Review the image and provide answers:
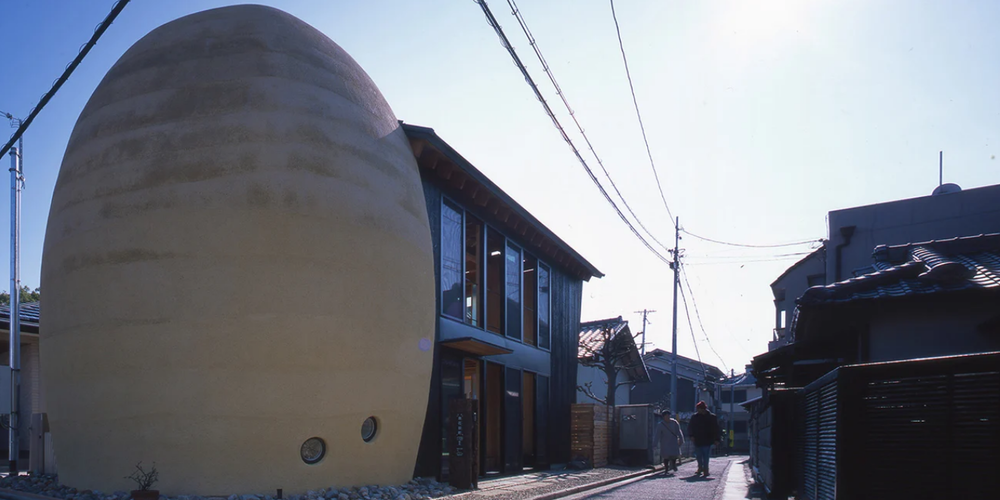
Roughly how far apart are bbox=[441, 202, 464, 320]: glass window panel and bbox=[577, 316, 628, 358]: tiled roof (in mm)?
13991

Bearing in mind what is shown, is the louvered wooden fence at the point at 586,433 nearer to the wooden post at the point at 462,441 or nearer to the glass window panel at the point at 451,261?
the glass window panel at the point at 451,261

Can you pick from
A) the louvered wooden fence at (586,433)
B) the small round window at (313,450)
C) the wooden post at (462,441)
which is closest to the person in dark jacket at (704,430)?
the louvered wooden fence at (586,433)

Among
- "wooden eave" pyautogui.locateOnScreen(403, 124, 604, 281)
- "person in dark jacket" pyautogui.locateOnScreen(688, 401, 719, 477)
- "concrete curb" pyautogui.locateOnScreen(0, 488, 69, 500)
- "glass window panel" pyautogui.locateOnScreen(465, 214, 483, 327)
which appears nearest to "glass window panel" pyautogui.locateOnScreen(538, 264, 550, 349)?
"wooden eave" pyautogui.locateOnScreen(403, 124, 604, 281)

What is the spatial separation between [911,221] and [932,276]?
13.6m

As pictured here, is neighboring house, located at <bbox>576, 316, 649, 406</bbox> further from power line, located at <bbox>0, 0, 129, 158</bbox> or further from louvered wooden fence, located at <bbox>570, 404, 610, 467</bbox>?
power line, located at <bbox>0, 0, 129, 158</bbox>

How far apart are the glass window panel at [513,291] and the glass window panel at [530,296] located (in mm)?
1075

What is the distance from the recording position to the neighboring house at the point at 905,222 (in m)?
19.0

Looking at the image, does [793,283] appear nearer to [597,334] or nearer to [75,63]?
[597,334]

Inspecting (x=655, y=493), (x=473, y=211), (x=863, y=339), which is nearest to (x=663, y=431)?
(x=655, y=493)

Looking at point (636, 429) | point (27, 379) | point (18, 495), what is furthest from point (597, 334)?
point (18, 495)

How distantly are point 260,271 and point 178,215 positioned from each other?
126cm

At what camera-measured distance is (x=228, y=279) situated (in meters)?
9.68

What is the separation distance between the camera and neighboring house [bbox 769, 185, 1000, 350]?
62.5ft

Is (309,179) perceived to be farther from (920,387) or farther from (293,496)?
(920,387)
